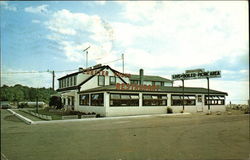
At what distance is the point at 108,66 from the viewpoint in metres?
36.6

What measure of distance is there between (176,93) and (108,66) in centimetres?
1068

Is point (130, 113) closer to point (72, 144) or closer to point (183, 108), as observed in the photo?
point (183, 108)

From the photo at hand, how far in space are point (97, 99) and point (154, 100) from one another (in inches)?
304

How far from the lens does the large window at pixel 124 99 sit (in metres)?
28.5

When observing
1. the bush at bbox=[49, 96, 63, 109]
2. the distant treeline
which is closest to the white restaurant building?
the bush at bbox=[49, 96, 63, 109]

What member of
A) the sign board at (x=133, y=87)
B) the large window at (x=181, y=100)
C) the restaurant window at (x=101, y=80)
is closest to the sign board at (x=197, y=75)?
the large window at (x=181, y=100)

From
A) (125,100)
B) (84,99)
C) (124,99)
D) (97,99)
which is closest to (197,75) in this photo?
(125,100)

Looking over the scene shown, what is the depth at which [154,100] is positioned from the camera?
1276 inches

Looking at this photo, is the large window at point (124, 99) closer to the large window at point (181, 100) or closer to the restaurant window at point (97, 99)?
the restaurant window at point (97, 99)

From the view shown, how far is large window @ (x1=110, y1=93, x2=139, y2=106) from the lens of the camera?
2849 centimetres

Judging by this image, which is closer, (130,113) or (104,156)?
(104,156)

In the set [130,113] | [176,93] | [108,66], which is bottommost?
[130,113]

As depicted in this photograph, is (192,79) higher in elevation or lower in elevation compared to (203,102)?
higher

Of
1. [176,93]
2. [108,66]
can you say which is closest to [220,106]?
[176,93]
